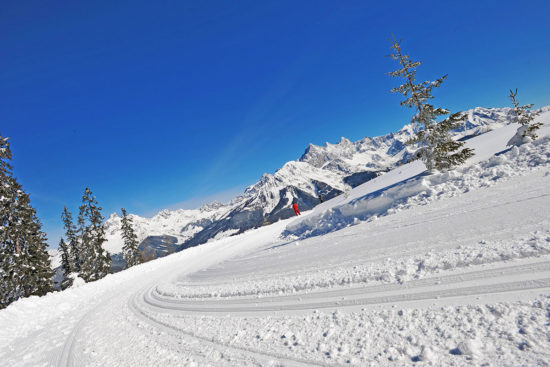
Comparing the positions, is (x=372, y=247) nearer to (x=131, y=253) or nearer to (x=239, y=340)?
(x=239, y=340)

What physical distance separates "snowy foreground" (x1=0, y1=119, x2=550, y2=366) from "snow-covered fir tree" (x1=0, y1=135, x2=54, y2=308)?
15.4 metres

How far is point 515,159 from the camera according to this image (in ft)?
33.1

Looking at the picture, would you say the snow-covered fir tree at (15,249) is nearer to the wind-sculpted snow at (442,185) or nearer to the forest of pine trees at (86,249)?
the forest of pine trees at (86,249)

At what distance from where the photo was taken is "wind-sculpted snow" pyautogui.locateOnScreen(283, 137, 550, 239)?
9.45 meters

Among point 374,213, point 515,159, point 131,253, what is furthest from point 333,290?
point 131,253

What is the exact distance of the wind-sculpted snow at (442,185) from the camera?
9453 millimetres

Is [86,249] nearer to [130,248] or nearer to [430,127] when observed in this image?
[130,248]

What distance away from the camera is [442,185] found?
1072 centimetres

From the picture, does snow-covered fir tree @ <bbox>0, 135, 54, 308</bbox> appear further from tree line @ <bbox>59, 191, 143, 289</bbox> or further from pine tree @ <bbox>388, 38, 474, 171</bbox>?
pine tree @ <bbox>388, 38, 474, 171</bbox>

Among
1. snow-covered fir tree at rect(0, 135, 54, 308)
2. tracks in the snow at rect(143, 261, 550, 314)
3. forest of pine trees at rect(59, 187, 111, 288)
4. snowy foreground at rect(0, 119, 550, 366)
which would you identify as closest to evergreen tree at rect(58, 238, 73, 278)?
forest of pine trees at rect(59, 187, 111, 288)

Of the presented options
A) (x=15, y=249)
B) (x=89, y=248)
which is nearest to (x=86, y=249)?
(x=89, y=248)

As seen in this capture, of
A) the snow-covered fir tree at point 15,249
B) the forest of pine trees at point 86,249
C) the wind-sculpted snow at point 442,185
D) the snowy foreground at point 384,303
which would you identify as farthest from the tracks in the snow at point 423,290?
the forest of pine trees at point 86,249

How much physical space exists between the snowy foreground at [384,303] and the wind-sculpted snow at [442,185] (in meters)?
0.08

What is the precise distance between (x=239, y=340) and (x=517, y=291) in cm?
440
